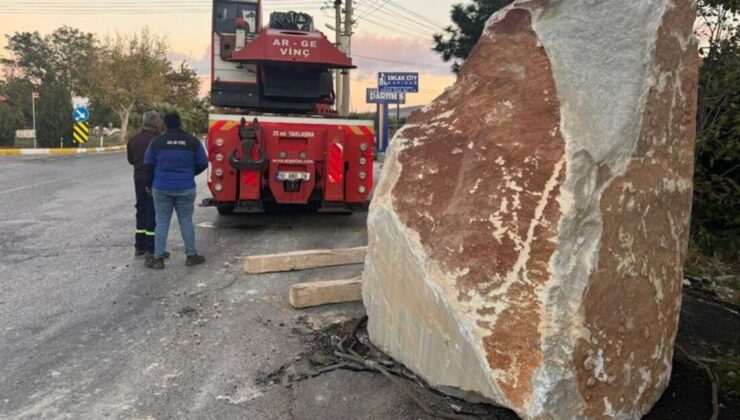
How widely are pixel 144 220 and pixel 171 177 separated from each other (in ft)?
2.79

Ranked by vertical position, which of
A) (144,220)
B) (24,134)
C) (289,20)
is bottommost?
(144,220)

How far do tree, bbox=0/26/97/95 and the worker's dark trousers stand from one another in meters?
54.6

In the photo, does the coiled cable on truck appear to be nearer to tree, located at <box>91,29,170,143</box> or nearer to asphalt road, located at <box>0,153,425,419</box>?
asphalt road, located at <box>0,153,425,419</box>

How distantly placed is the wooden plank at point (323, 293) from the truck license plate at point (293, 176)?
3147mm

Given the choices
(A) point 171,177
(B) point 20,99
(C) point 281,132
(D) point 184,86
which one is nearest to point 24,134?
(B) point 20,99

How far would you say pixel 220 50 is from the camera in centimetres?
928

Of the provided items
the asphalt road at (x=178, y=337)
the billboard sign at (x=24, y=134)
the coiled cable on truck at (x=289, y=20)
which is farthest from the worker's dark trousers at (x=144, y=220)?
the billboard sign at (x=24, y=134)

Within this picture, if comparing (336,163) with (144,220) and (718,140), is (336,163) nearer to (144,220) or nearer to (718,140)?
(144,220)

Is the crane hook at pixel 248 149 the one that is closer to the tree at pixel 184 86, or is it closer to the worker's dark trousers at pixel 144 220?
the worker's dark trousers at pixel 144 220

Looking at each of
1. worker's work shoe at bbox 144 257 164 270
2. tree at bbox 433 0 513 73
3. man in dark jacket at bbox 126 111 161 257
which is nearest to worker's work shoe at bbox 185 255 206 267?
worker's work shoe at bbox 144 257 164 270

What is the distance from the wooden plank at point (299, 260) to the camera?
19.8 ft

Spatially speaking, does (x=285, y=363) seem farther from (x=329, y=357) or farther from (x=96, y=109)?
(x=96, y=109)

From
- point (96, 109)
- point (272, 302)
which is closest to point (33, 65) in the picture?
A: point (96, 109)

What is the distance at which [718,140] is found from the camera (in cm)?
686
